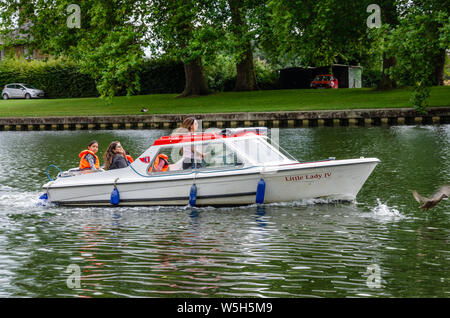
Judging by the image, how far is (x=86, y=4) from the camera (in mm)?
47781

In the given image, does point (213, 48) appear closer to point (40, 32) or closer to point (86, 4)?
point (86, 4)

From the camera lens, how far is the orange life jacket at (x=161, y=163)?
15.0 meters

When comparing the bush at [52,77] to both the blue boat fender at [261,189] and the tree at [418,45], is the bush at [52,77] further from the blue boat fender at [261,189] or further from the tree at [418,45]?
the blue boat fender at [261,189]

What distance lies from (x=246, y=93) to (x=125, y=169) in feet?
121

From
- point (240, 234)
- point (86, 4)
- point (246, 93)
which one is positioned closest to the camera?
point (240, 234)

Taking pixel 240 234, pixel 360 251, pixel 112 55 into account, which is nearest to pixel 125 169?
pixel 240 234

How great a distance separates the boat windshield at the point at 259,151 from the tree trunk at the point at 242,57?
29984 mm

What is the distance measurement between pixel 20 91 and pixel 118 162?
5367 cm

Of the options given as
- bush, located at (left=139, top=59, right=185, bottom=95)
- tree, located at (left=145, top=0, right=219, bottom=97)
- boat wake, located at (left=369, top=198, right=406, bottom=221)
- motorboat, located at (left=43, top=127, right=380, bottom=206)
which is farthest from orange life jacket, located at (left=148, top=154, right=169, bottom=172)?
bush, located at (left=139, top=59, right=185, bottom=95)

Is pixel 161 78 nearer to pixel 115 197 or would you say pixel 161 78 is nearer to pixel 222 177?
pixel 115 197

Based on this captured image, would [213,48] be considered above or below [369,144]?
above

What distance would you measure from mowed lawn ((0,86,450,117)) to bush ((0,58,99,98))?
9.97 m

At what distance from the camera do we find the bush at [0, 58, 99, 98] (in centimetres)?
6500
